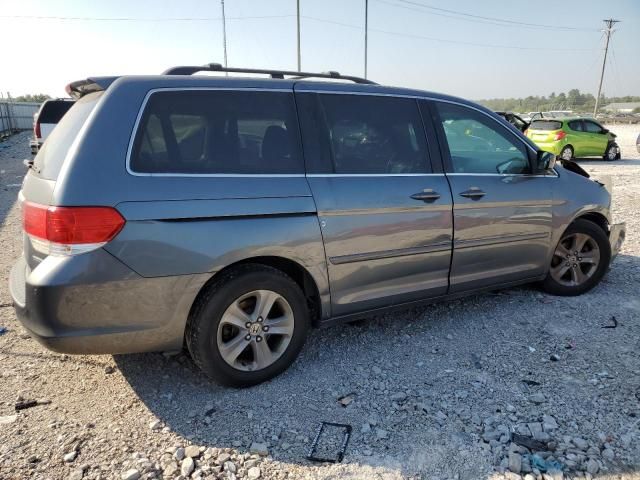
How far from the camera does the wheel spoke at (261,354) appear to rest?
122 inches

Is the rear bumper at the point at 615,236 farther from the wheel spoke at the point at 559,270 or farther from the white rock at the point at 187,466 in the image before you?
the white rock at the point at 187,466

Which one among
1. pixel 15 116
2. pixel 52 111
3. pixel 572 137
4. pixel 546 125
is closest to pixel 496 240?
pixel 52 111

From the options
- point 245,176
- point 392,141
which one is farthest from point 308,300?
point 392,141

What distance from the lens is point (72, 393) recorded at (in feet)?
10.0

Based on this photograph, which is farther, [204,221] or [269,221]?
[269,221]

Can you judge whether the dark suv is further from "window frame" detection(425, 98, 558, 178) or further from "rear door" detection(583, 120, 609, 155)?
"rear door" detection(583, 120, 609, 155)

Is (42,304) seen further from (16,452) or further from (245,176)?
(245,176)

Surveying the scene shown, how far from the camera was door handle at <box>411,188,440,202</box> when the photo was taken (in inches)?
138

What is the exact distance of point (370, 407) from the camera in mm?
2934

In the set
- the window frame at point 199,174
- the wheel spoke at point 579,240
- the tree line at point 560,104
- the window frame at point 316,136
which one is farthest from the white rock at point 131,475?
the tree line at point 560,104

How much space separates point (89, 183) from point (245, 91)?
113 cm

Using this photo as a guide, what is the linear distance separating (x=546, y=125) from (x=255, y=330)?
17.3 meters

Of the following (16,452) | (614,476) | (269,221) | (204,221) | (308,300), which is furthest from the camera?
(308,300)

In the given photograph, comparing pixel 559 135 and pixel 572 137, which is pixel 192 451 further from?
pixel 572 137
